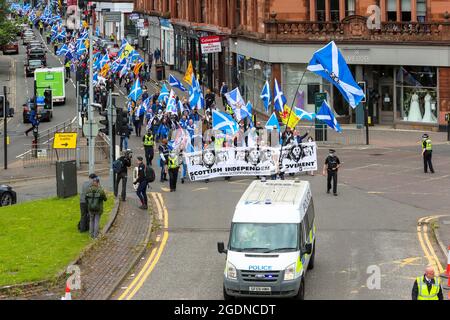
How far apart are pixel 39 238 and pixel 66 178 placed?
21.0 ft

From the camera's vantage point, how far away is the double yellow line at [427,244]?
23275mm

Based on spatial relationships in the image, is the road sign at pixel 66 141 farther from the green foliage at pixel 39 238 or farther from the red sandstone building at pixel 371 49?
the red sandstone building at pixel 371 49

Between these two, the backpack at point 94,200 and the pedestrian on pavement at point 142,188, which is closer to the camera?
the backpack at point 94,200

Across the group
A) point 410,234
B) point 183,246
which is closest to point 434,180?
point 410,234

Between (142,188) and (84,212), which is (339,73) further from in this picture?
(84,212)

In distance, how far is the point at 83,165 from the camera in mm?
43875

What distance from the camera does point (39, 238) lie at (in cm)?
2583

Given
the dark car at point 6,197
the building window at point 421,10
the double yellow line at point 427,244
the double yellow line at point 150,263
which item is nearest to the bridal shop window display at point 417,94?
the building window at point 421,10

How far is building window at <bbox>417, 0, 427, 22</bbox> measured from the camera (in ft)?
174

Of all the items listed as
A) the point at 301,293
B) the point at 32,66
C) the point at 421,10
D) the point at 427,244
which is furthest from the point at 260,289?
the point at 32,66

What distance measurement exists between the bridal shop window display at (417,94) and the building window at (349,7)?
4708 millimetres

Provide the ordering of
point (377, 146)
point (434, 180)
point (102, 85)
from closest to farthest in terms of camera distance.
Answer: point (434, 180) < point (377, 146) < point (102, 85)

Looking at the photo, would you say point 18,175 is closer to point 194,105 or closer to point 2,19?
point 194,105

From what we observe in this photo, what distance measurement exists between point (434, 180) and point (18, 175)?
58.3 feet
